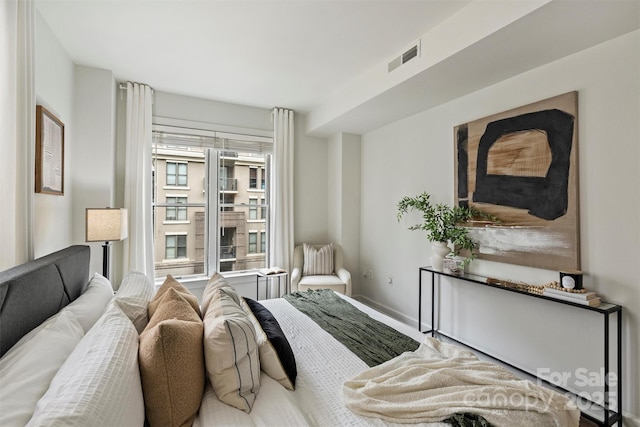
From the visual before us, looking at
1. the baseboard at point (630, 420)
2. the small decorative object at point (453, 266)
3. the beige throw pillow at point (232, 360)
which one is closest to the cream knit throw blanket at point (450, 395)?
the beige throw pillow at point (232, 360)

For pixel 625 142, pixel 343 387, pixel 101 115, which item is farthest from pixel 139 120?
pixel 625 142

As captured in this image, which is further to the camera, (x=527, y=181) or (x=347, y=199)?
(x=347, y=199)

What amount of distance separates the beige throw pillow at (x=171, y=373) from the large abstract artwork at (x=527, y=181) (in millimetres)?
2444

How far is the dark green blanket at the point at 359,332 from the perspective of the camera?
154 centimetres

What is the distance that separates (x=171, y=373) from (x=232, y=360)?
22cm

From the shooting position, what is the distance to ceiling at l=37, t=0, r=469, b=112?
208cm

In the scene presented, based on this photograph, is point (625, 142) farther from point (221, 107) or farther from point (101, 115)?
point (101, 115)

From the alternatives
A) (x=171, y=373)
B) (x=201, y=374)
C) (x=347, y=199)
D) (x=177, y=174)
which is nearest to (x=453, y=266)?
(x=347, y=199)

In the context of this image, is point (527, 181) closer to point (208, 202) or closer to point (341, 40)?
point (341, 40)

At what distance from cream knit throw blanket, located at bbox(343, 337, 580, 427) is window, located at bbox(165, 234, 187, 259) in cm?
314

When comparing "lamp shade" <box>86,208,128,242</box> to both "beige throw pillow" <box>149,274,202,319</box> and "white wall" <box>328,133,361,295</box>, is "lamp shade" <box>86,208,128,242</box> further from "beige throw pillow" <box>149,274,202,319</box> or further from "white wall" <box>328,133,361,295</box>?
"white wall" <box>328,133,361,295</box>

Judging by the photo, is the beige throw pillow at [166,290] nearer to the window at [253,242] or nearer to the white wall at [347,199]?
the window at [253,242]

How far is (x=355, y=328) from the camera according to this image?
196 cm

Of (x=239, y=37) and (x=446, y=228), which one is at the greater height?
(x=239, y=37)
